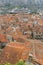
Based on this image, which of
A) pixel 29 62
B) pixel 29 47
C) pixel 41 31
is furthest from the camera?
pixel 41 31

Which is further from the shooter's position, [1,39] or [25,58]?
[1,39]

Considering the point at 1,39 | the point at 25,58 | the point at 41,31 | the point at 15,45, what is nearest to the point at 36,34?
the point at 41,31

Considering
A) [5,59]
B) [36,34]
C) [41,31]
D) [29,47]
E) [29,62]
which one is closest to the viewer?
[29,62]

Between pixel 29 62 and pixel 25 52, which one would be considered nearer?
pixel 29 62

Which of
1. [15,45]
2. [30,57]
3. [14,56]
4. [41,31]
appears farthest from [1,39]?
[41,31]

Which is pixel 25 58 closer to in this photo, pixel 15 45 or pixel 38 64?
pixel 38 64

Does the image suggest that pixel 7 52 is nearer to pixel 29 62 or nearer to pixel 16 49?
pixel 16 49

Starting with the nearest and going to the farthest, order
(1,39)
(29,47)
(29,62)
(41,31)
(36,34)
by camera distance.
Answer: (29,62) → (29,47) → (1,39) → (36,34) → (41,31)

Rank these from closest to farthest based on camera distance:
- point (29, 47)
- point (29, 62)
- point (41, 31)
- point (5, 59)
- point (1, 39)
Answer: point (29, 62) < point (5, 59) < point (29, 47) < point (1, 39) < point (41, 31)

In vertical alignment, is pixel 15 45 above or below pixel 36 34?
above
